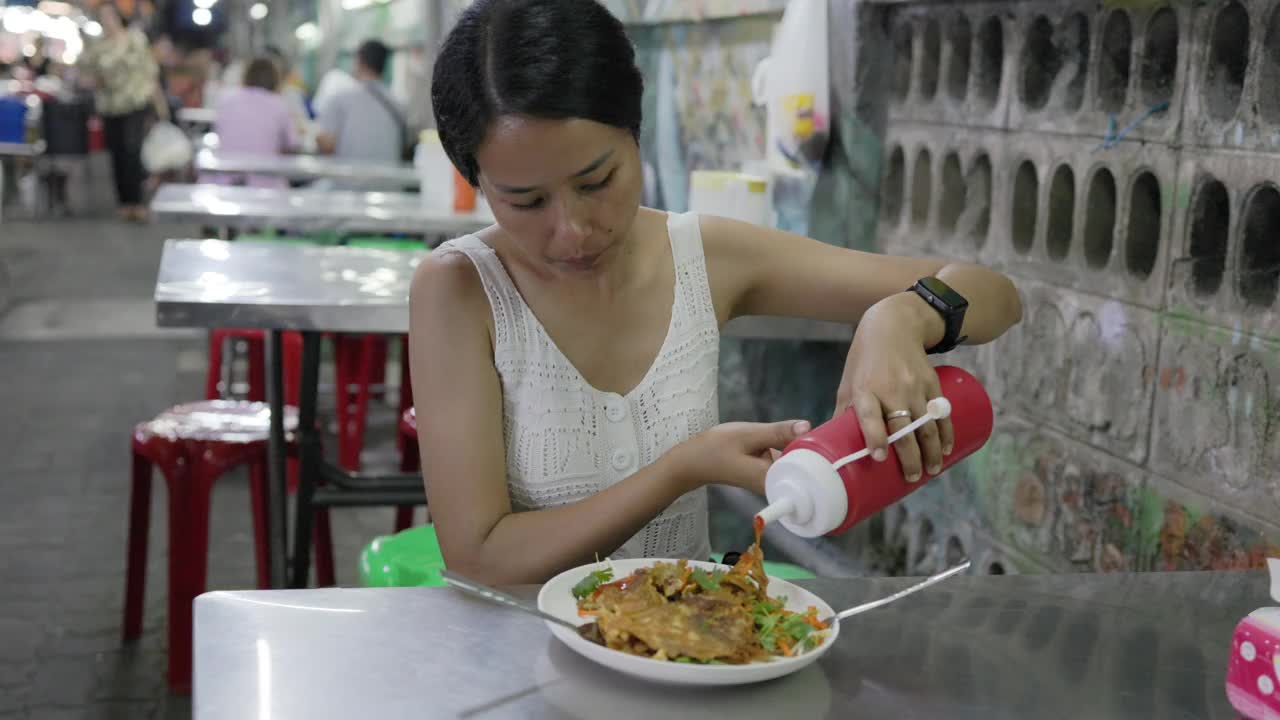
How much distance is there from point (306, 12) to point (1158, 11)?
18285mm

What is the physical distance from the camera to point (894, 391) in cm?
117

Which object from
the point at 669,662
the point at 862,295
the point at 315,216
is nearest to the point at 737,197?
the point at 862,295

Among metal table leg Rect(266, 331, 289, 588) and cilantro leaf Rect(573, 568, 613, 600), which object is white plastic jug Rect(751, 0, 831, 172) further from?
cilantro leaf Rect(573, 568, 613, 600)

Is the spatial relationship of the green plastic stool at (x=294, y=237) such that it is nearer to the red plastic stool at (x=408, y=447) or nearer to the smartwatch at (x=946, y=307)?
the red plastic stool at (x=408, y=447)

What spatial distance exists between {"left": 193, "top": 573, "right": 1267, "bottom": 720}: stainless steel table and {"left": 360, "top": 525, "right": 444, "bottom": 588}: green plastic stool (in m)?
0.86

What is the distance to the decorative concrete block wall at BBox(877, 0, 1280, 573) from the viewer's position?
1698mm

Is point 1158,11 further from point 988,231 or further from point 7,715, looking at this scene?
point 7,715

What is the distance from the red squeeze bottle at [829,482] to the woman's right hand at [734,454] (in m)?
0.06

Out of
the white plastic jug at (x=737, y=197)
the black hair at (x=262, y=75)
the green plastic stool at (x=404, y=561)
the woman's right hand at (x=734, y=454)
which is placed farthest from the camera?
the black hair at (x=262, y=75)

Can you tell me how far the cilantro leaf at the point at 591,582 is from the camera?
113 centimetres

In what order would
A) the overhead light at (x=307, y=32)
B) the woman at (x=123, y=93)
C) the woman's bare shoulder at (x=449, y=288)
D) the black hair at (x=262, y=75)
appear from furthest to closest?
the overhead light at (x=307, y=32) < the woman at (x=123, y=93) < the black hair at (x=262, y=75) < the woman's bare shoulder at (x=449, y=288)

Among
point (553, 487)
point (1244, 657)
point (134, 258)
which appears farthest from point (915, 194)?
point (134, 258)

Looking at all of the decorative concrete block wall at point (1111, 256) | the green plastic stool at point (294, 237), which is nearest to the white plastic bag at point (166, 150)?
the green plastic stool at point (294, 237)

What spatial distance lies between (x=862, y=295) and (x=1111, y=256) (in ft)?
1.65
